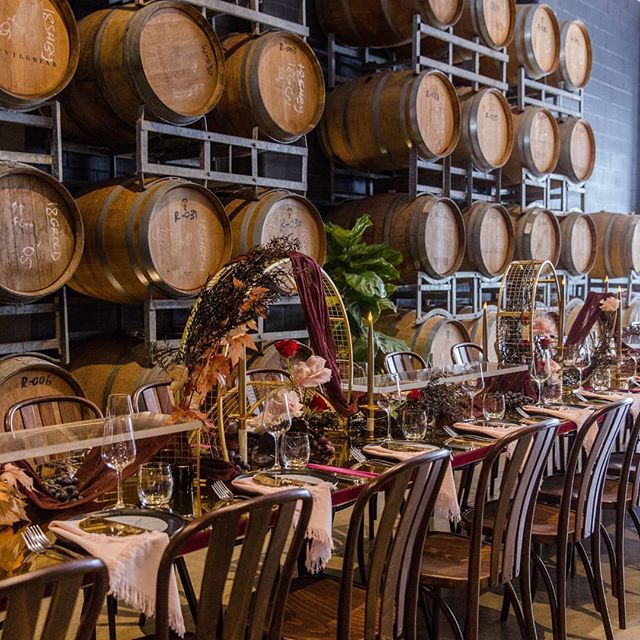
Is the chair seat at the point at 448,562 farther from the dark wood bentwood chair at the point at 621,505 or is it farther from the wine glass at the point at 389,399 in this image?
the dark wood bentwood chair at the point at 621,505

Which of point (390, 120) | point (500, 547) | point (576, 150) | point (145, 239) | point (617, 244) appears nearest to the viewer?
point (500, 547)

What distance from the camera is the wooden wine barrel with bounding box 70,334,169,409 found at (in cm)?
430

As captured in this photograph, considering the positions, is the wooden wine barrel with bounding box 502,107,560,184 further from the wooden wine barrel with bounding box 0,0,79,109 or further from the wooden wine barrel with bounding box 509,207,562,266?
the wooden wine barrel with bounding box 0,0,79,109

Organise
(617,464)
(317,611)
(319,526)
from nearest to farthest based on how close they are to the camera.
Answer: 1. (319,526)
2. (317,611)
3. (617,464)

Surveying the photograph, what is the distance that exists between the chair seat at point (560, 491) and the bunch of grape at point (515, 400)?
1.10ft

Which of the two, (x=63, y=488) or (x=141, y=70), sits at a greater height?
(x=141, y=70)

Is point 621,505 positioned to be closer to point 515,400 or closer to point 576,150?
point 515,400

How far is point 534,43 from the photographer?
25.0ft

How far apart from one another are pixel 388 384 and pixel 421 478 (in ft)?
4.10

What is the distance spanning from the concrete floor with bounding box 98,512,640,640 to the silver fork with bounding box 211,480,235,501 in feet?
3.79

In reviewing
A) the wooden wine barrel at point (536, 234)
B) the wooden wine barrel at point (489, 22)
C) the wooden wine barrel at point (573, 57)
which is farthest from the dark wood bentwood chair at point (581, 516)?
the wooden wine barrel at point (573, 57)

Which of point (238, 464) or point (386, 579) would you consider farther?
point (238, 464)

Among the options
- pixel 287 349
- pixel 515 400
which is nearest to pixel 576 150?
pixel 515 400

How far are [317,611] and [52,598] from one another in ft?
3.64
